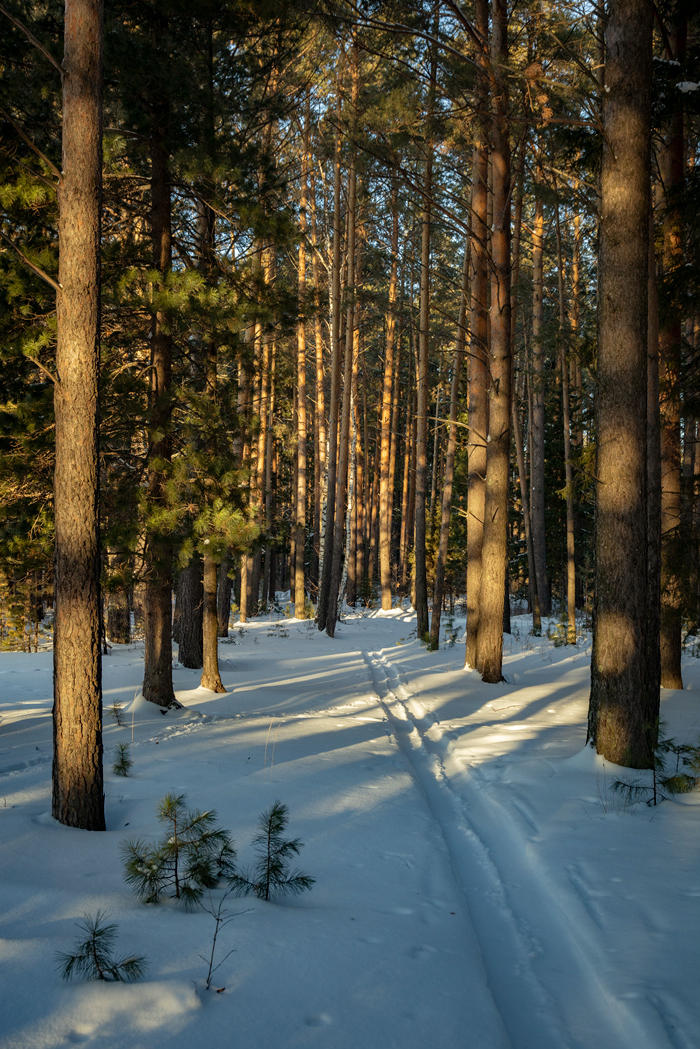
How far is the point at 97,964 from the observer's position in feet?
8.48

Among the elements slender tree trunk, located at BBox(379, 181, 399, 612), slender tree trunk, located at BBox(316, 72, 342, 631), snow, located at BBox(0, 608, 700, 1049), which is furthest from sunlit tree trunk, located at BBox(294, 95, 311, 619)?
snow, located at BBox(0, 608, 700, 1049)

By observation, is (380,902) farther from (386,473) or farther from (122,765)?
(386,473)

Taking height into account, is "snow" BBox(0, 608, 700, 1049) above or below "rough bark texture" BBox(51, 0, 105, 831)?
below

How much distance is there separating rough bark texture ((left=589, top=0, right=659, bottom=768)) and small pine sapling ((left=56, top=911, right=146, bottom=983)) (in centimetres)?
455

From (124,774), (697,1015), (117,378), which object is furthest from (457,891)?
(117,378)

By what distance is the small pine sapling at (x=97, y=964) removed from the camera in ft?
8.50

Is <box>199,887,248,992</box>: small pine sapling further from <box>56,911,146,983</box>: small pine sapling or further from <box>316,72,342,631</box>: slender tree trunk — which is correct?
<box>316,72,342,631</box>: slender tree trunk

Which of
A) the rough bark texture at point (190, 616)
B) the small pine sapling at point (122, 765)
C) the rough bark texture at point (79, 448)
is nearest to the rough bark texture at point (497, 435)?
the rough bark texture at point (190, 616)

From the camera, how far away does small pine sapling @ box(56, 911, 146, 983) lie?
2.59 m

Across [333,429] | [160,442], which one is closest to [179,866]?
[160,442]

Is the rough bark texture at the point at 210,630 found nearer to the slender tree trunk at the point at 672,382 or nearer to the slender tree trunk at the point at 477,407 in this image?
the slender tree trunk at the point at 477,407

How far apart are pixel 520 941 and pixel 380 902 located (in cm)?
75

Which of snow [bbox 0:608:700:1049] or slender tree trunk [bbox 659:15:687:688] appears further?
slender tree trunk [bbox 659:15:687:688]

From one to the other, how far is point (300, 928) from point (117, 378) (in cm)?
643
